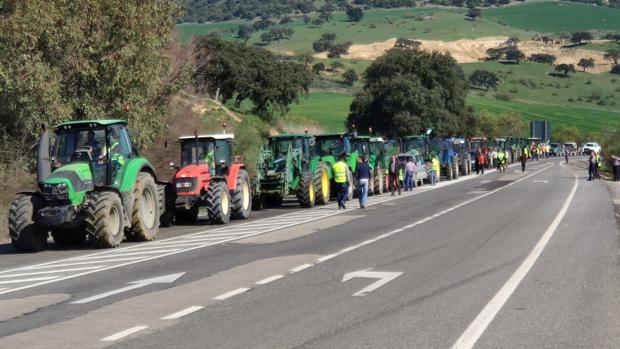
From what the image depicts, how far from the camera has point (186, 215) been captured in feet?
94.3

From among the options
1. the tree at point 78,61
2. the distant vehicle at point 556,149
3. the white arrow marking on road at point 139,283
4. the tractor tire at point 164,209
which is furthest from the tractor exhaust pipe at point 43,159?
the distant vehicle at point 556,149

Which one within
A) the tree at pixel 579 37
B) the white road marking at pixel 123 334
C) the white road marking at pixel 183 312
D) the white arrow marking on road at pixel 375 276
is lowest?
the white arrow marking on road at pixel 375 276

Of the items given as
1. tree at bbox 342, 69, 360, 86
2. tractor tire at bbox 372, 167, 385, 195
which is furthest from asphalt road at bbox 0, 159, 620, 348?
tree at bbox 342, 69, 360, 86

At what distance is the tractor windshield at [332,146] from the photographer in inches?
1539

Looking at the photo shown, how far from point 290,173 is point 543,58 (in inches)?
6011

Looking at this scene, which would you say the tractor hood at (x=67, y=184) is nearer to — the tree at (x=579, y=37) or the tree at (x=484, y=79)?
the tree at (x=484, y=79)

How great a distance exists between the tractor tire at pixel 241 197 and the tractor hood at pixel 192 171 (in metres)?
1.34

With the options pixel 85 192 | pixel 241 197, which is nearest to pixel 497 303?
pixel 85 192

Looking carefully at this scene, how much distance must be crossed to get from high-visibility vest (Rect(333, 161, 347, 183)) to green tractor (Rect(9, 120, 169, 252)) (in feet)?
34.1

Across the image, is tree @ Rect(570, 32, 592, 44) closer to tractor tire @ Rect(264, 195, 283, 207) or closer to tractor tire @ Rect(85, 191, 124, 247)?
tractor tire @ Rect(264, 195, 283, 207)

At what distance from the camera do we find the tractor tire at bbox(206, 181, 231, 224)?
87.6ft

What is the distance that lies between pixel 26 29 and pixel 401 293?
1825 centimetres

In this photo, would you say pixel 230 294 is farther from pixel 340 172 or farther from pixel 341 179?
pixel 341 179

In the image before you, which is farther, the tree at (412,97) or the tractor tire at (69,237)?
the tree at (412,97)
